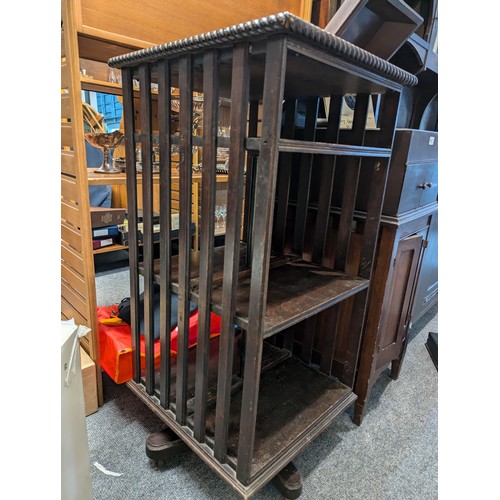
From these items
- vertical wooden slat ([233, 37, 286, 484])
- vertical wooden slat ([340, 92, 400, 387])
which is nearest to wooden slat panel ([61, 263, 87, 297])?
vertical wooden slat ([233, 37, 286, 484])

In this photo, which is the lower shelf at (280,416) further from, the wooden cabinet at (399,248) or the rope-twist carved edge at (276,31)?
the rope-twist carved edge at (276,31)

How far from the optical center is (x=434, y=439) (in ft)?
4.49

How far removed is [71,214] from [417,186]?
4.27 feet

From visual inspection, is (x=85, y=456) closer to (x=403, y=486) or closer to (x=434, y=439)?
(x=403, y=486)

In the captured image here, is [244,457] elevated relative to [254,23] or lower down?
lower down

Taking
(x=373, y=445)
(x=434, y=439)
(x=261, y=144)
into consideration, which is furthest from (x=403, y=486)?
(x=261, y=144)

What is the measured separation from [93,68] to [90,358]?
2.30m

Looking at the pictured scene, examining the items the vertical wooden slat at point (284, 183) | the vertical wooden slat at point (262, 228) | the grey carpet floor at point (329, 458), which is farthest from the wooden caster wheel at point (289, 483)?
the vertical wooden slat at point (284, 183)

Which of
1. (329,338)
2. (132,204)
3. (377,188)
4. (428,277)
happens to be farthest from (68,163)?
(428,277)

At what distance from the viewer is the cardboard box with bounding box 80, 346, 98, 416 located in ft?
4.34

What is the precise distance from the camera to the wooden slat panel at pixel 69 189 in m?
1.19

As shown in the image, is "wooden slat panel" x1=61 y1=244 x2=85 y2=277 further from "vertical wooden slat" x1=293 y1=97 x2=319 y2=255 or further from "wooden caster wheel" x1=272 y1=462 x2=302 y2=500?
"wooden caster wheel" x1=272 y1=462 x2=302 y2=500

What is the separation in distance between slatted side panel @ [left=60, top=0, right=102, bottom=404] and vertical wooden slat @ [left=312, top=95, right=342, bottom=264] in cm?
84
